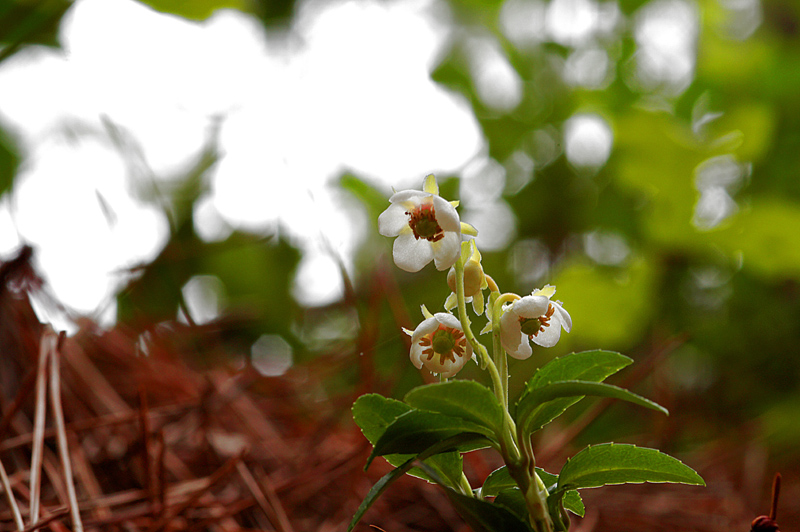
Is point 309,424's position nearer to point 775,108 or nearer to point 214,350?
point 214,350

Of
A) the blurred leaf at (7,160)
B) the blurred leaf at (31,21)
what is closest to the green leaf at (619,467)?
the blurred leaf at (31,21)

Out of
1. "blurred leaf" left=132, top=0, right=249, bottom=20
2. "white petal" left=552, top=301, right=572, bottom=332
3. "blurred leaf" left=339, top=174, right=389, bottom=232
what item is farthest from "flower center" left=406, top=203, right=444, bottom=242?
"blurred leaf" left=339, top=174, right=389, bottom=232

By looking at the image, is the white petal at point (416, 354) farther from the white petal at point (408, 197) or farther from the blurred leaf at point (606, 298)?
the blurred leaf at point (606, 298)

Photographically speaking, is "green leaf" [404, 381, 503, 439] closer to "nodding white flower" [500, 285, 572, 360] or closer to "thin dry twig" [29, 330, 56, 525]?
"nodding white flower" [500, 285, 572, 360]

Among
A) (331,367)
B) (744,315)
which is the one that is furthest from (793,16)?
(331,367)

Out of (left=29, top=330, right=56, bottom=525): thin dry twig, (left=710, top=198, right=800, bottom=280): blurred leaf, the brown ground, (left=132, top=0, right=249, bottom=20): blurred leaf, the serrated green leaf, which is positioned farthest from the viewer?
(left=132, top=0, right=249, bottom=20): blurred leaf

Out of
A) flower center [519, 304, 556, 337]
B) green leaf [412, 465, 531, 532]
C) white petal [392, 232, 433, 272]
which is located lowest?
green leaf [412, 465, 531, 532]
